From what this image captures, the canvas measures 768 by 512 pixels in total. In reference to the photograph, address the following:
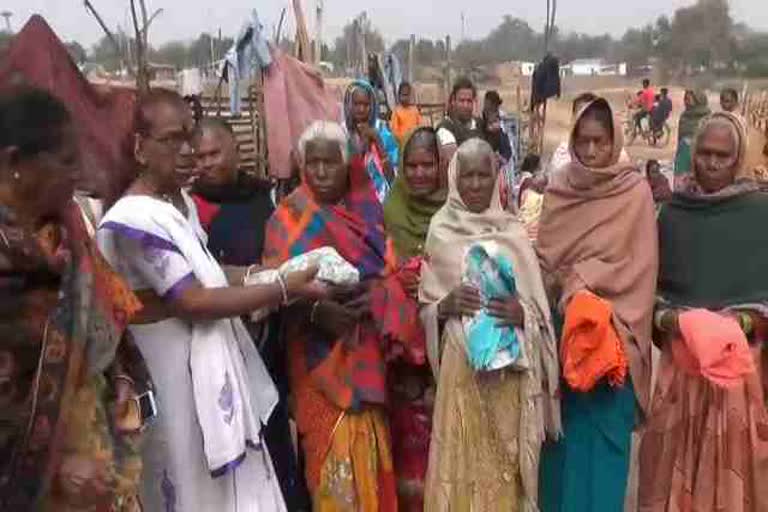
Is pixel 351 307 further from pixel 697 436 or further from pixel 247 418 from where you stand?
pixel 697 436

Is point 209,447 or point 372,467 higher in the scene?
point 209,447

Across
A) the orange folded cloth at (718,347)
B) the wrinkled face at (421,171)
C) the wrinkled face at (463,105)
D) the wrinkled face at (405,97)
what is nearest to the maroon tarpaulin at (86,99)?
the wrinkled face at (421,171)

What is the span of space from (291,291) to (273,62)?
564cm

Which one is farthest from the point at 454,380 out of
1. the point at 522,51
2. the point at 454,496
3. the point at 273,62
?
the point at 522,51

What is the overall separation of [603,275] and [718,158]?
597 millimetres

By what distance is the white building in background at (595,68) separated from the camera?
205 feet

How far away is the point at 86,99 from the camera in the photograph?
3.30m

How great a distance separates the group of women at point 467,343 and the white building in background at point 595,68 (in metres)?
58.1

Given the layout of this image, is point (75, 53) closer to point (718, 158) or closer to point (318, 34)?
point (718, 158)

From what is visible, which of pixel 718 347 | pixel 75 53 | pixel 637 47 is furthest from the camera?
pixel 637 47

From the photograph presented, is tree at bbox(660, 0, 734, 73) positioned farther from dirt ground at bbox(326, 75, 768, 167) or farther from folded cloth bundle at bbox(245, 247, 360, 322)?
folded cloth bundle at bbox(245, 247, 360, 322)

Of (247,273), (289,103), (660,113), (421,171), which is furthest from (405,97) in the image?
(660,113)

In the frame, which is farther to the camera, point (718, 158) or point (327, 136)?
point (718, 158)

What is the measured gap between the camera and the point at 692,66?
50.1m
